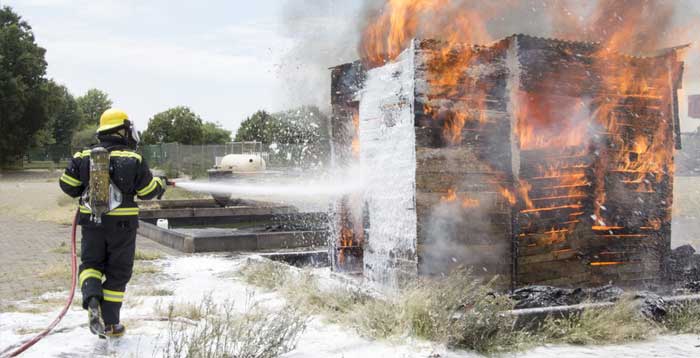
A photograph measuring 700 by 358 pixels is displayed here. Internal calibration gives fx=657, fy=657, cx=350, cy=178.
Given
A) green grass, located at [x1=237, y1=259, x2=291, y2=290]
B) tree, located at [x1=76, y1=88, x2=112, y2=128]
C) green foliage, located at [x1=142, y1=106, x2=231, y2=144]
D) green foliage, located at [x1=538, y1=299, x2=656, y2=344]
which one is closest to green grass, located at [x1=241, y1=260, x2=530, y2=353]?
green foliage, located at [x1=538, y1=299, x2=656, y2=344]

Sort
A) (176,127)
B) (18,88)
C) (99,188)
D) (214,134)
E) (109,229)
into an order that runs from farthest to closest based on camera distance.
→ (214,134) < (176,127) < (18,88) < (109,229) < (99,188)

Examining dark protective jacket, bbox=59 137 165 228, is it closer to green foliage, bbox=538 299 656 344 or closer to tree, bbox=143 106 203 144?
green foliage, bbox=538 299 656 344

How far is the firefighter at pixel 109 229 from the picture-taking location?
18.0ft

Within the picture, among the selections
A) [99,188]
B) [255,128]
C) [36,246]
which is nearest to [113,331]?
[99,188]

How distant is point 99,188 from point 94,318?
1.08m

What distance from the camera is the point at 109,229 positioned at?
5.58 m

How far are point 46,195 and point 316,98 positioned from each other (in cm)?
1811

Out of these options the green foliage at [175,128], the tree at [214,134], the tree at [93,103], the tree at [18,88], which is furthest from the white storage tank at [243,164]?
the tree at [93,103]

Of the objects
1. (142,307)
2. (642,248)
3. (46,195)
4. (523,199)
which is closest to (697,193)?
(642,248)

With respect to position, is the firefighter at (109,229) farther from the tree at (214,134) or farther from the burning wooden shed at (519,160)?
the tree at (214,134)

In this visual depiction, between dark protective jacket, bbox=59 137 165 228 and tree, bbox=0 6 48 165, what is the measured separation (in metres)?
40.4

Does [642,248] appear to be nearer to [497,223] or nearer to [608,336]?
[497,223]

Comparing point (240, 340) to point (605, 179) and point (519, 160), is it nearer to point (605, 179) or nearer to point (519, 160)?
point (519, 160)

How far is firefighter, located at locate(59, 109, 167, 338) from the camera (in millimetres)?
5496
